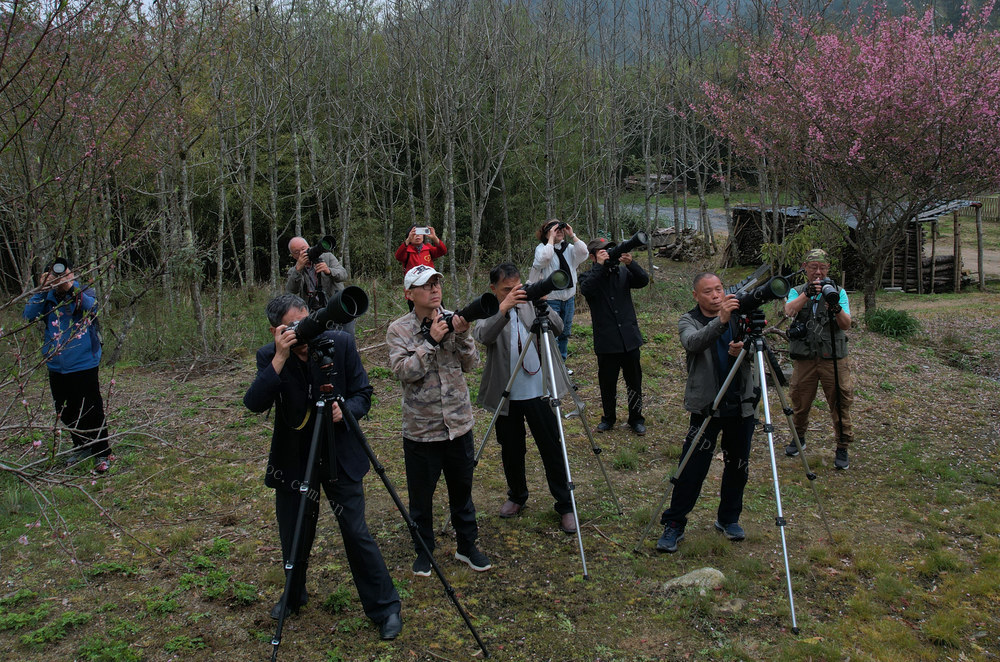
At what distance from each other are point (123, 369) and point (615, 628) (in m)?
7.87

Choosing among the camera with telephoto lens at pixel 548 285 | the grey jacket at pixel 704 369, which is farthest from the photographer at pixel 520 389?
the grey jacket at pixel 704 369

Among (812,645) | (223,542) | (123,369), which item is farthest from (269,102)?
(812,645)

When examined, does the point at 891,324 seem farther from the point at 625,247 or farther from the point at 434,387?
the point at 434,387

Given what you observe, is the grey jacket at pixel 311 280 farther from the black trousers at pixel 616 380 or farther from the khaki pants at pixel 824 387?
the khaki pants at pixel 824 387

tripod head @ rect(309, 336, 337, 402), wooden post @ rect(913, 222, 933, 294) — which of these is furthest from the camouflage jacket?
wooden post @ rect(913, 222, 933, 294)

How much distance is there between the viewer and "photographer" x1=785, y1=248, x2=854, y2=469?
553cm

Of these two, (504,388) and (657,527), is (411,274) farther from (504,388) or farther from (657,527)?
(657,527)

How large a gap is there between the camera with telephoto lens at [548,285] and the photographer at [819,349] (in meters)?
2.65

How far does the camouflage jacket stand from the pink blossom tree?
851 centimetres

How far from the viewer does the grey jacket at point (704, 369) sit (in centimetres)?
402

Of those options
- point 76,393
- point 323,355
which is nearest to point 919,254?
point 323,355

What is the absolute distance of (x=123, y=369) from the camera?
29.1ft

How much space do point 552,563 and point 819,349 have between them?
3.12 m

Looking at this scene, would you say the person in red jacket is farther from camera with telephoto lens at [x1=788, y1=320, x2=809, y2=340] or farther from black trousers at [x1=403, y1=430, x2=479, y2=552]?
camera with telephoto lens at [x1=788, y1=320, x2=809, y2=340]
